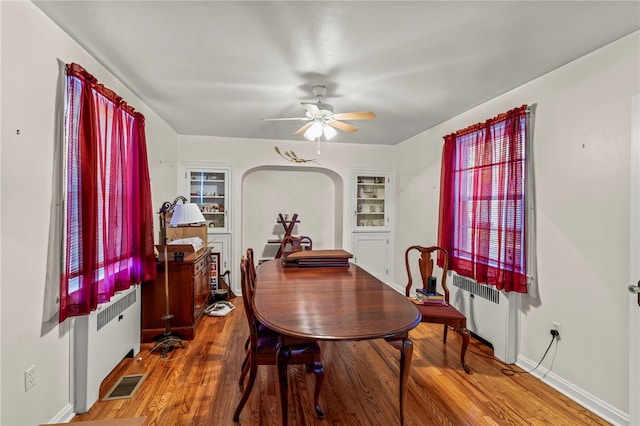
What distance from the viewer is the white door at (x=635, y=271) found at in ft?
5.82

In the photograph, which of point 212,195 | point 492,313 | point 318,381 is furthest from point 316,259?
point 212,195

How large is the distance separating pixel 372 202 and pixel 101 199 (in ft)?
12.8

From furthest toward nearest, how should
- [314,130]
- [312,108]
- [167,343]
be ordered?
[167,343] → [314,130] → [312,108]

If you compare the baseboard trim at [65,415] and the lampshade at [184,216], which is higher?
the lampshade at [184,216]

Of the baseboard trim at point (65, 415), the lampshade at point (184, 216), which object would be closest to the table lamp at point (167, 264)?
the lampshade at point (184, 216)

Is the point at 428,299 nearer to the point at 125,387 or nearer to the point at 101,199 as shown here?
the point at 125,387

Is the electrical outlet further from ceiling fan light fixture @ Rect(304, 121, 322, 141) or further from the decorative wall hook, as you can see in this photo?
the decorative wall hook

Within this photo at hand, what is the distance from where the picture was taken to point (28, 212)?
1600 mm

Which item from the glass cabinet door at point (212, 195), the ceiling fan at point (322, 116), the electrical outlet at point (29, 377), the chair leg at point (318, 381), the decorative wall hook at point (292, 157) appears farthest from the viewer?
the decorative wall hook at point (292, 157)

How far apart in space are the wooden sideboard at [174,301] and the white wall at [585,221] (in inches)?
123

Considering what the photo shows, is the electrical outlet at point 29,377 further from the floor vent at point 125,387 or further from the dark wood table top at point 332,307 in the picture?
the dark wood table top at point 332,307

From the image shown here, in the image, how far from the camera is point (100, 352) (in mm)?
2168

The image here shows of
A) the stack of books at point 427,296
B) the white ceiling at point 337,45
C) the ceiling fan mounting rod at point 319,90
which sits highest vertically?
the white ceiling at point 337,45

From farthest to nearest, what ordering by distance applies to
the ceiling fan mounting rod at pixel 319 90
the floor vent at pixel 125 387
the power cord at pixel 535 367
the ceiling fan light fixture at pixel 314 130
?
the ceiling fan light fixture at pixel 314 130, the ceiling fan mounting rod at pixel 319 90, the power cord at pixel 535 367, the floor vent at pixel 125 387
